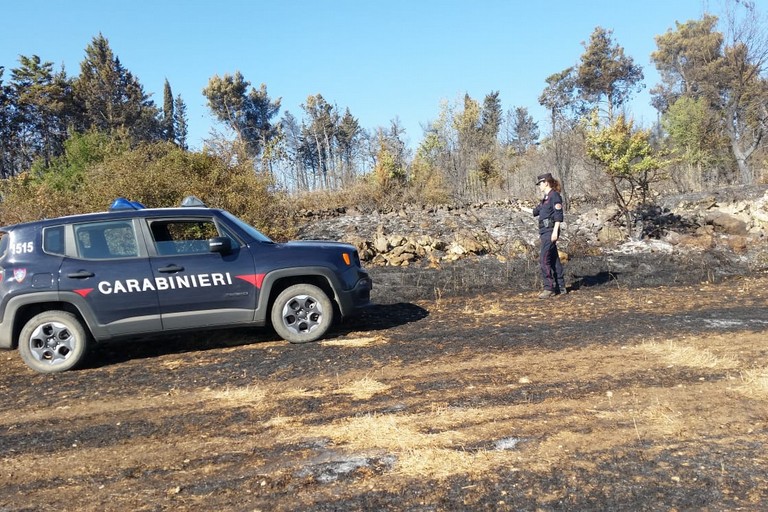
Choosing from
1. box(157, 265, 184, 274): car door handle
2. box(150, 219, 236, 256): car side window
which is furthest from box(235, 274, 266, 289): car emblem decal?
box(157, 265, 184, 274): car door handle

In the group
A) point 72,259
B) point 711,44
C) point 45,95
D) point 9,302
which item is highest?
point 45,95

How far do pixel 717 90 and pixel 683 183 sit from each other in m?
15.3

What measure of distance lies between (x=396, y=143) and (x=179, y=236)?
110 feet

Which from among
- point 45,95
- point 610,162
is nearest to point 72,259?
point 610,162

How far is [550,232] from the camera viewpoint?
8258 millimetres

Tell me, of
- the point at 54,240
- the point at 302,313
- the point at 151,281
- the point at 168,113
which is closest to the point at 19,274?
the point at 54,240

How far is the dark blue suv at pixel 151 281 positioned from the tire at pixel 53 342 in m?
0.01

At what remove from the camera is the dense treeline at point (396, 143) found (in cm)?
1328

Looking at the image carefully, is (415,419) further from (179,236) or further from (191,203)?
(191,203)

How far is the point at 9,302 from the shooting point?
5.49m

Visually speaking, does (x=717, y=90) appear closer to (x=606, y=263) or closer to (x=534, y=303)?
(x=606, y=263)

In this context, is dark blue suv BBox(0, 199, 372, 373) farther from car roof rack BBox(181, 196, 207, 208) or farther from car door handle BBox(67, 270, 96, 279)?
car roof rack BBox(181, 196, 207, 208)

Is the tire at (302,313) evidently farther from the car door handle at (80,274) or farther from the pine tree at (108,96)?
the pine tree at (108,96)

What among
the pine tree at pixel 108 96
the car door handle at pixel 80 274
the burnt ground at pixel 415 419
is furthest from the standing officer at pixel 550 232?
the pine tree at pixel 108 96
